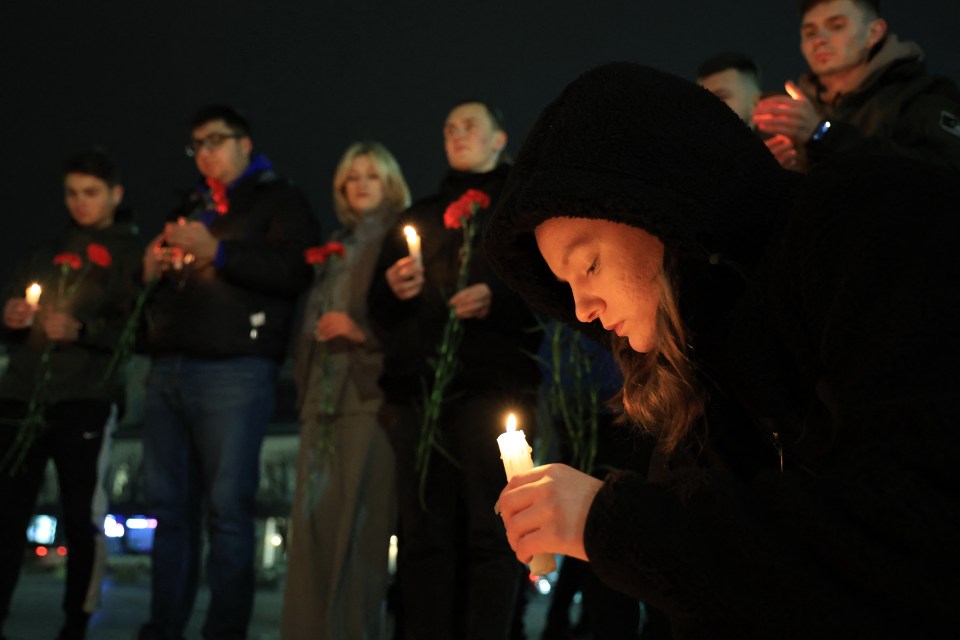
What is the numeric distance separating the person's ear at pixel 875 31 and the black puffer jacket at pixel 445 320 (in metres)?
1.45

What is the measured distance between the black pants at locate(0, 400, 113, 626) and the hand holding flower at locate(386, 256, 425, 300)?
1735mm

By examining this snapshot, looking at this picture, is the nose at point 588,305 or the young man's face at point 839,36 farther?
the young man's face at point 839,36

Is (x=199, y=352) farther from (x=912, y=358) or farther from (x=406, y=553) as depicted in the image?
(x=912, y=358)

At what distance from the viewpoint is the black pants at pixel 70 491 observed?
4.43 m

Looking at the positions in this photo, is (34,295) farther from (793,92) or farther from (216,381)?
(793,92)

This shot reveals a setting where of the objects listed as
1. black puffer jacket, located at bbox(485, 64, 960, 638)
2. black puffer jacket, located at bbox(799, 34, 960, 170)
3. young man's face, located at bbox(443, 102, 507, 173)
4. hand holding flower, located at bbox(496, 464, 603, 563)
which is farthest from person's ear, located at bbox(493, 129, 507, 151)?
hand holding flower, located at bbox(496, 464, 603, 563)

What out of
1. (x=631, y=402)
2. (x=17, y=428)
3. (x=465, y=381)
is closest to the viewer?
(x=631, y=402)

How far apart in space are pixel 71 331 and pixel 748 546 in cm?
427

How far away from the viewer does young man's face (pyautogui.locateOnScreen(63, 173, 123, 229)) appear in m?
5.30

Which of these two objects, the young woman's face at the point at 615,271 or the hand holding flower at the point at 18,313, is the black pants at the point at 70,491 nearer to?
the hand holding flower at the point at 18,313

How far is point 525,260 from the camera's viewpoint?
186 cm

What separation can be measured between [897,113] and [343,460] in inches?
97.7

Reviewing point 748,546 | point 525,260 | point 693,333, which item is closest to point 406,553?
point 525,260

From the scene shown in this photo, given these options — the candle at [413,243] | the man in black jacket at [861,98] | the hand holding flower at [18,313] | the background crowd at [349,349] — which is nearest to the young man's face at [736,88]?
the background crowd at [349,349]
